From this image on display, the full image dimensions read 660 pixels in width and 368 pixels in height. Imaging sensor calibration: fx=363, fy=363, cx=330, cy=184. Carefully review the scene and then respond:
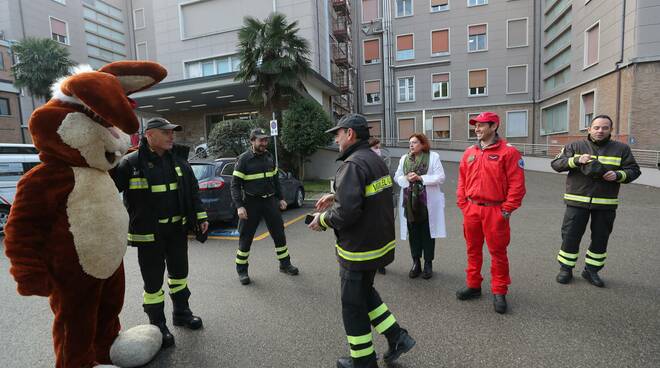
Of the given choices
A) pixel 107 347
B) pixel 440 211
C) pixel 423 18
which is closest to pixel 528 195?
pixel 440 211

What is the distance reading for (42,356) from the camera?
2873mm

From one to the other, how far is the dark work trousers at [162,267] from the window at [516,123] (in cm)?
2955

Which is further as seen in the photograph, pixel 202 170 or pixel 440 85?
pixel 440 85

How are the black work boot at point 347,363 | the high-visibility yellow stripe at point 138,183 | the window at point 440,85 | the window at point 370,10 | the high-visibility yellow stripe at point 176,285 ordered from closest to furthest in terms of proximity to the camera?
the black work boot at point 347,363 < the high-visibility yellow stripe at point 138,183 < the high-visibility yellow stripe at point 176,285 < the window at point 440,85 < the window at point 370,10

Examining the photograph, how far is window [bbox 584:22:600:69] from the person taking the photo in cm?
1856

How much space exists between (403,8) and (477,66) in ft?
24.9

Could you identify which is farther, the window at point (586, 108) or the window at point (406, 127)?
the window at point (406, 127)

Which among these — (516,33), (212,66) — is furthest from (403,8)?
(212,66)

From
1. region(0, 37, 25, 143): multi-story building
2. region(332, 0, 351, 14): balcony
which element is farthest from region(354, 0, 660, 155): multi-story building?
region(0, 37, 25, 143): multi-story building

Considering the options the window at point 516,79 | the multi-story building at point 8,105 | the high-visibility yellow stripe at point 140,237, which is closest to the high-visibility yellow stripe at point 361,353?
the high-visibility yellow stripe at point 140,237

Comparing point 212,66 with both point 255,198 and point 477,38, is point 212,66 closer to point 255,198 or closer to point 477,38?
point 477,38

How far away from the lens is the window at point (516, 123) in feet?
90.9

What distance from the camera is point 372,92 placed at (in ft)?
103

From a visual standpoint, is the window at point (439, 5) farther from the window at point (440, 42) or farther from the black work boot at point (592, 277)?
the black work boot at point (592, 277)
